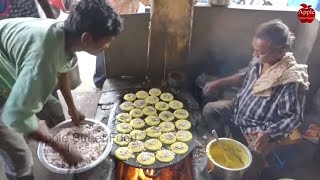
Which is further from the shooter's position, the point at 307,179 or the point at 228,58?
the point at 228,58

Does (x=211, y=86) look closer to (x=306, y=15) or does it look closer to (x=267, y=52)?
(x=267, y=52)

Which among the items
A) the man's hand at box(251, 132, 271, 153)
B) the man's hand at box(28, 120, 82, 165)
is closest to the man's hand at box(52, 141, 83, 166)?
the man's hand at box(28, 120, 82, 165)

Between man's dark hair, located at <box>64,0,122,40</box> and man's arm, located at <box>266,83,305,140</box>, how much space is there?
5.62ft

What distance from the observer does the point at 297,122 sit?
9.52ft

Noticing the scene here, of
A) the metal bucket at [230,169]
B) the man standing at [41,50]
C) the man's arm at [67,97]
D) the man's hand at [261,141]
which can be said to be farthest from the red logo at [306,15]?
the man's arm at [67,97]

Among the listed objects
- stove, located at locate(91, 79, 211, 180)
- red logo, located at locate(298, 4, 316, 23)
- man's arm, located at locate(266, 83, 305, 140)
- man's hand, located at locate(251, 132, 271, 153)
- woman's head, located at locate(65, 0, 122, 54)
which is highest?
woman's head, located at locate(65, 0, 122, 54)

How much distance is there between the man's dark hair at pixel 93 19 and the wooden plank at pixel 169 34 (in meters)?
1.35

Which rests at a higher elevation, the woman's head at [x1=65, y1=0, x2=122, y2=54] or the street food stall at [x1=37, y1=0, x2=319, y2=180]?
the woman's head at [x1=65, y1=0, x2=122, y2=54]

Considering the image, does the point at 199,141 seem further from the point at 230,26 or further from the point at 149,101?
the point at 230,26

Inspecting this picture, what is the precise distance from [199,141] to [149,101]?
730 mm

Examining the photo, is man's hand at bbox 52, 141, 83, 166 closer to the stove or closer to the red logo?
the stove

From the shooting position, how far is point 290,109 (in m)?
2.92

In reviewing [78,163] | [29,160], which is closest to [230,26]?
[78,163]

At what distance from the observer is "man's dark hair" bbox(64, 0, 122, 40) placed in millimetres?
2229
